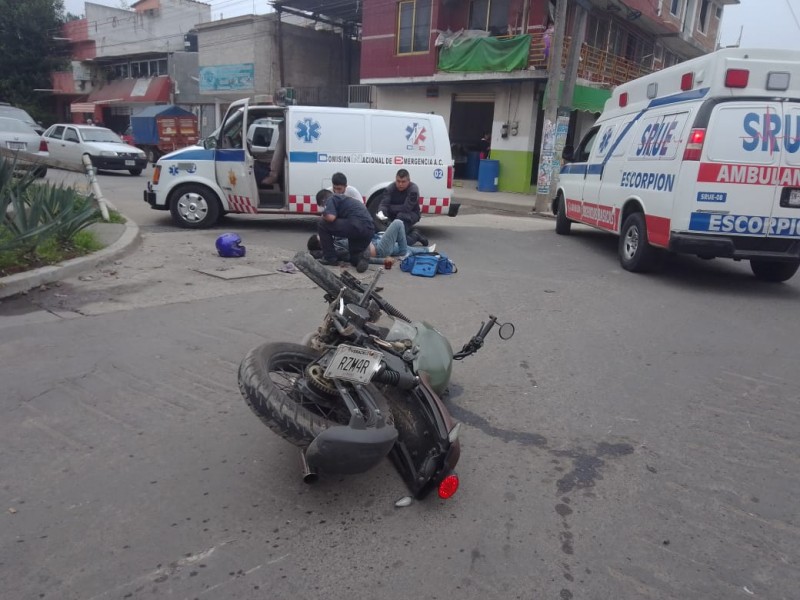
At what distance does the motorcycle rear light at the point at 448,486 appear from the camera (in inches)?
111

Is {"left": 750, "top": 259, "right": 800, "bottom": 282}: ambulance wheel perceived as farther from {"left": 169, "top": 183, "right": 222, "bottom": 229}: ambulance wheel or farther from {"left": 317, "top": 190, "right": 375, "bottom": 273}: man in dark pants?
{"left": 169, "top": 183, "right": 222, "bottom": 229}: ambulance wheel

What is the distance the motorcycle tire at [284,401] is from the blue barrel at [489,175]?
60.7 feet

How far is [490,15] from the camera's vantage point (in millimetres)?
21000

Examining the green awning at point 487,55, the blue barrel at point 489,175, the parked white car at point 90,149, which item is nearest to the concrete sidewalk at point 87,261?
the parked white car at point 90,149

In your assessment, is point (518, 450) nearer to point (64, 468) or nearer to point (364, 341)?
point (364, 341)

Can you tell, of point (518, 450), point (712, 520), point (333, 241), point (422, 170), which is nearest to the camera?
point (712, 520)

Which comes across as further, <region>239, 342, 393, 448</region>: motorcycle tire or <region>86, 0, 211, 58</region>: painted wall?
<region>86, 0, 211, 58</region>: painted wall

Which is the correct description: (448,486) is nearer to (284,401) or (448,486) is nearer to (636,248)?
(284,401)

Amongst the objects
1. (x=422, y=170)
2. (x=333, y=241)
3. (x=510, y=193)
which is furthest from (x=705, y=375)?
(x=510, y=193)

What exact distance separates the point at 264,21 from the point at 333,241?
23711 millimetres

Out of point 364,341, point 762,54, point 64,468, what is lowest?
point 64,468

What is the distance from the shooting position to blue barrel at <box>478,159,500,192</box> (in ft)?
68.2

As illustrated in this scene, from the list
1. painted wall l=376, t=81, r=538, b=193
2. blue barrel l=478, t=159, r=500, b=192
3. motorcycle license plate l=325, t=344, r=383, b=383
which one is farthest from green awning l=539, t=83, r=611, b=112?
motorcycle license plate l=325, t=344, r=383, b=383

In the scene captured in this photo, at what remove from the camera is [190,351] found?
477 cm
